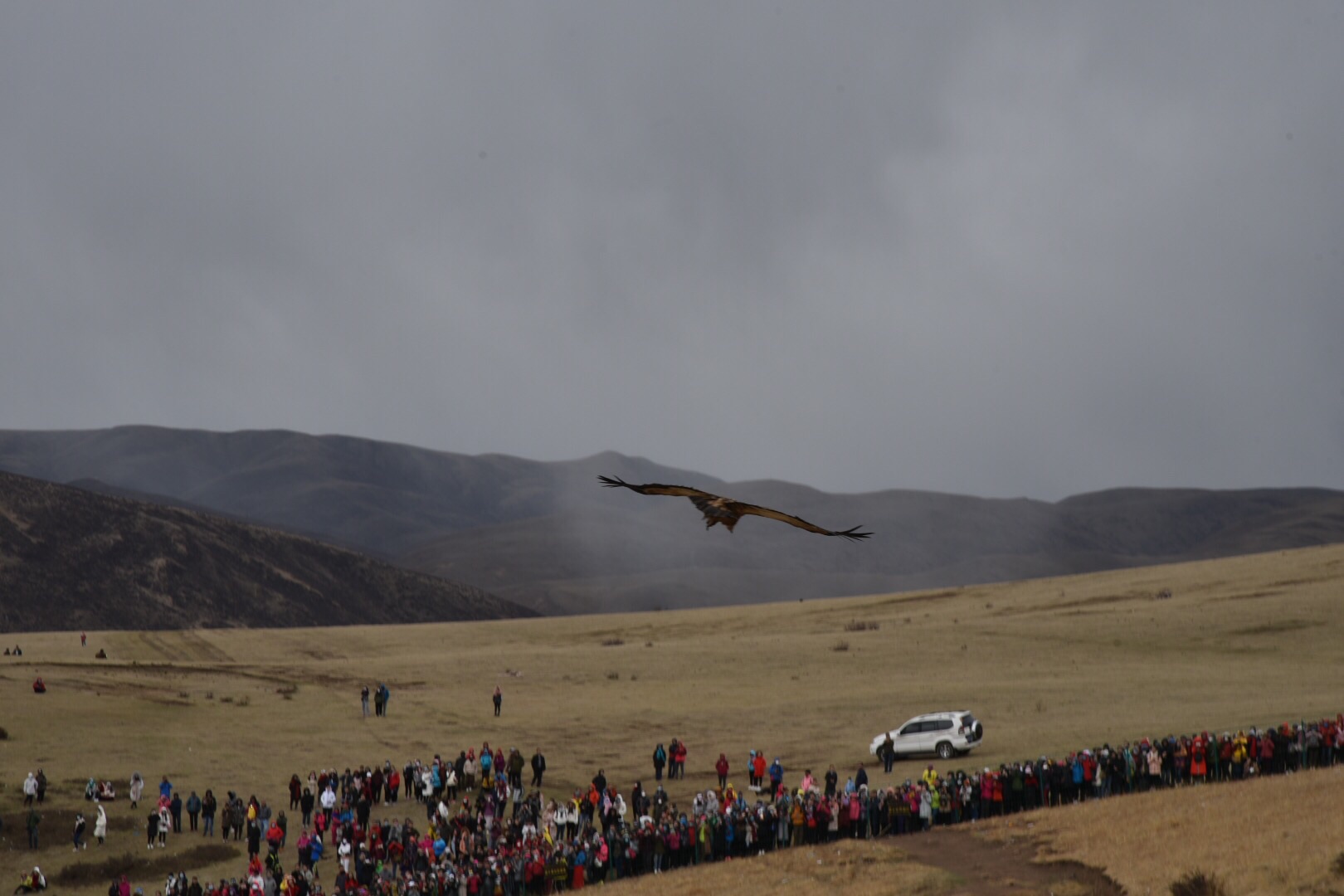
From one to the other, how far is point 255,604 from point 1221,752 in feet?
347

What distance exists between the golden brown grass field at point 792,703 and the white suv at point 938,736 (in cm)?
66

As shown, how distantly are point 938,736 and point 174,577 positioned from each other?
100175 millimetres

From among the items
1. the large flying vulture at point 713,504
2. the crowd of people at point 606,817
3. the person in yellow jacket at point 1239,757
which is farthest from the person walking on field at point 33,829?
the large flying vulture at point 713,504

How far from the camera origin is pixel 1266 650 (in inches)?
1976

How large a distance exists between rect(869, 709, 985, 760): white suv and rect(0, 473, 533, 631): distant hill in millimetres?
86336

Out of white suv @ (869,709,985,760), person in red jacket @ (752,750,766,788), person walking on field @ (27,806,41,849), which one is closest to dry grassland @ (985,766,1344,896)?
person in red jacket @ (752,750,766,788)

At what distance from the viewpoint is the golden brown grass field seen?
24.3m

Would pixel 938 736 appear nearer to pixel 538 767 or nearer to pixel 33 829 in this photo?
pixel 538 767

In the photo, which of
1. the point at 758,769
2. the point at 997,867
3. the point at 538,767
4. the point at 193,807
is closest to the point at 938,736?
the point at 758,769

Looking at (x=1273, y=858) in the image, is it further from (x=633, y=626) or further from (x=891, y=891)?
(x=633, y=626)

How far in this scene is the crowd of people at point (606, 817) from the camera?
83.3ft

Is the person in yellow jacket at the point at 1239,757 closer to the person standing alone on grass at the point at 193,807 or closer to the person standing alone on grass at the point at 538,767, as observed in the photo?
the person standing alone on grass at the point at 538,767

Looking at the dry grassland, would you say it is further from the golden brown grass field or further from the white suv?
the white suv

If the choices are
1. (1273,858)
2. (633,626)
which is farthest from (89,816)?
(633,626)
